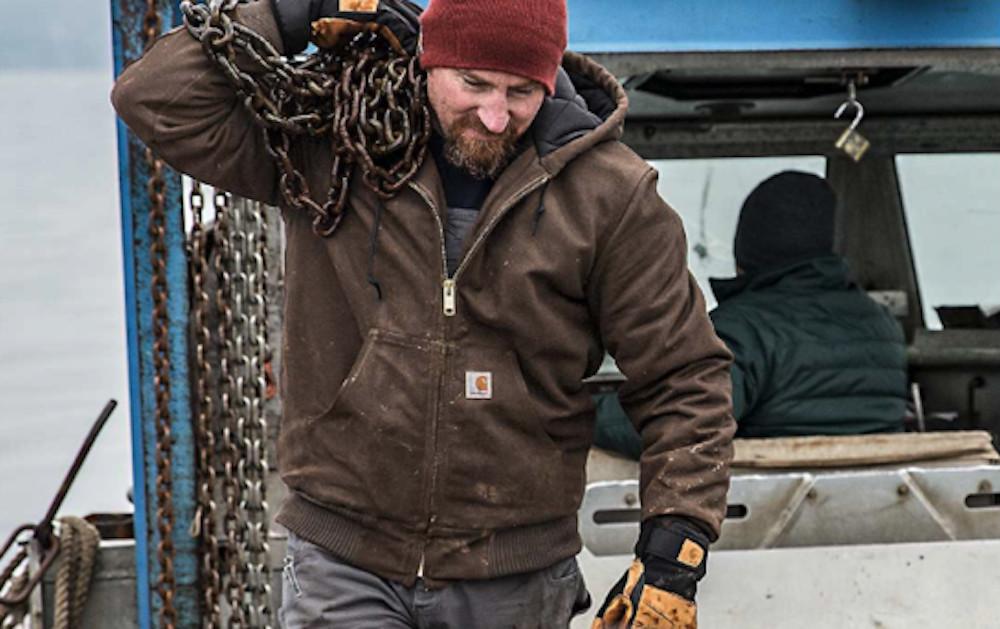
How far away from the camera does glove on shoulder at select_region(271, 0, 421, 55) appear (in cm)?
321

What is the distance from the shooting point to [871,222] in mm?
6828

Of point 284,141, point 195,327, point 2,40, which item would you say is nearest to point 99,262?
point 2,40

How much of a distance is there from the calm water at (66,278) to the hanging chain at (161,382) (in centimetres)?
315

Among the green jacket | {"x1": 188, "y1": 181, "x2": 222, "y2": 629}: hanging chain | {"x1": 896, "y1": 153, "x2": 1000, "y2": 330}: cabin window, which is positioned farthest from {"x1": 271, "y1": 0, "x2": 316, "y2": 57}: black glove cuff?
{"x1": 896, "y1": 153, "x2": 1000, "y2": 330}: cabin window

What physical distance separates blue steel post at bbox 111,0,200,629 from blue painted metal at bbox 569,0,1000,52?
3.68ft

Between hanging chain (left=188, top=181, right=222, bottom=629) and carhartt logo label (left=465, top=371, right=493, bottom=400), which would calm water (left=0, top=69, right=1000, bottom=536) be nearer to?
hanging chain (left=188, top=181, right=222, bottom=629)

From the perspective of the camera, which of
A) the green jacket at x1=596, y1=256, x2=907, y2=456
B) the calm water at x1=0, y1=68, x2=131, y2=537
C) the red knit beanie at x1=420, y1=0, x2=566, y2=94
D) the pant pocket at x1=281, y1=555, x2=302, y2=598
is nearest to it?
the red knit beanie at x1=420, y1=0, x2=566, y2=94

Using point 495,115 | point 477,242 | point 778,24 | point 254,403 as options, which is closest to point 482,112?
point 495,115

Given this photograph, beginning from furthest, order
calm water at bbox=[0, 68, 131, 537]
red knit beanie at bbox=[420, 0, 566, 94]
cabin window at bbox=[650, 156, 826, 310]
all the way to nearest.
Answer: calm water at bbox=[0, 68, 131, 537], cabin window at bbox=[650, 156, 826, 310], red knit beanie at bbox=[420, 0, 566, 94]

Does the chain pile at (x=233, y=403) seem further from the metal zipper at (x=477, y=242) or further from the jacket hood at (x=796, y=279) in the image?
the jacket hood at (x=796, y=279)

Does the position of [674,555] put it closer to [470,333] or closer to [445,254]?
[470,333]

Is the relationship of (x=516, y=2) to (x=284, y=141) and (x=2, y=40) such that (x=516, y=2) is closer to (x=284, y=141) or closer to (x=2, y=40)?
(x=284, y=141)

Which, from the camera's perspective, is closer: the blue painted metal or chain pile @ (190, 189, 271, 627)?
chain pile @ (190, 189, 271, 627)

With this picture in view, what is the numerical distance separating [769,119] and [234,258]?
2808mm
